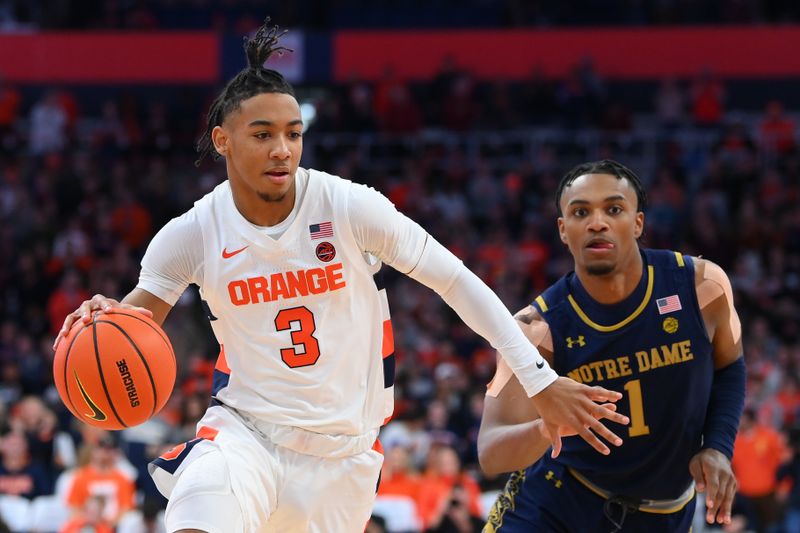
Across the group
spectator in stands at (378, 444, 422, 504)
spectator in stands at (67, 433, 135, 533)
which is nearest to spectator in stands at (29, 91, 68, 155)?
spectator in stands at (67, 433, 135, 533)

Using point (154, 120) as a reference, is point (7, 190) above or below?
below

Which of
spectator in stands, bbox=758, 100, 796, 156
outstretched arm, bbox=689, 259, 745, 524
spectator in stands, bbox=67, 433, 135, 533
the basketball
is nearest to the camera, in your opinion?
the basketball

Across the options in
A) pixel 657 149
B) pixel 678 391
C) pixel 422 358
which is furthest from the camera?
pixel 657 149

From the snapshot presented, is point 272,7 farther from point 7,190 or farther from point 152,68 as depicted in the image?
point 7,190

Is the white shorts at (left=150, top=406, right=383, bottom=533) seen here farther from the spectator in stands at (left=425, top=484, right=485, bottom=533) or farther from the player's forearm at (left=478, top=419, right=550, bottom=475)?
the spectator in stands at (left=425, top=484, right=485, bottom=533)

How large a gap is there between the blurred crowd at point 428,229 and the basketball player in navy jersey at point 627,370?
473cm

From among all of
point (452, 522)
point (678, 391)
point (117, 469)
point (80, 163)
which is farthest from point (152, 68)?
point (678, 391)

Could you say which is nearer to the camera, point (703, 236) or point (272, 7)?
point (703, 236)

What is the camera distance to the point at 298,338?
4605 mm

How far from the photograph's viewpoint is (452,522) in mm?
9750

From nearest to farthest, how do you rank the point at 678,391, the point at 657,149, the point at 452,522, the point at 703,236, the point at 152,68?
1. the point at 678,391
2. the point at 452,522
3. the point at 703,236
4. the point at 657,149
5. the point at 152,68

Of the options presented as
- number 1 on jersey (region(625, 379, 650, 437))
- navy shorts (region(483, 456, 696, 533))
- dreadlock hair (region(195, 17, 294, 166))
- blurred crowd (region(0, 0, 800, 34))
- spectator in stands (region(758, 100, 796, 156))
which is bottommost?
navy shorts (region(483, 456, 696, 533))

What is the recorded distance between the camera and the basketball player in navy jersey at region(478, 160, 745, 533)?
5070 millimetres

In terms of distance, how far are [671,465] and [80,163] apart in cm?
1437
